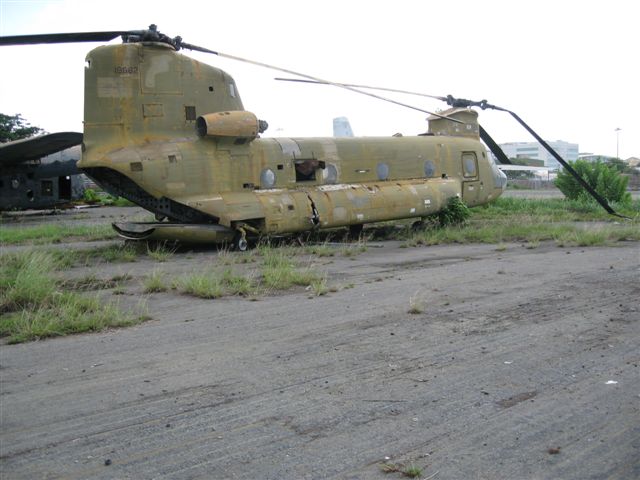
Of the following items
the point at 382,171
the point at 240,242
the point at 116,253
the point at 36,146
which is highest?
the point at 36,146

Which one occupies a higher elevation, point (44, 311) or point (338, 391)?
point (44, 311)

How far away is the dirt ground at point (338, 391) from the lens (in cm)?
423

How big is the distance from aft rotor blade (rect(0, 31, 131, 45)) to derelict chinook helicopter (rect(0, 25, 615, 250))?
5 centimetres

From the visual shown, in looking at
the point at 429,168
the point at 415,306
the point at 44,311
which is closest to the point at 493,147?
the point at 429,168

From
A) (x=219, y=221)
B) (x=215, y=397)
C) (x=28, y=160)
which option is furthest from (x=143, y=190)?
(x=28, y=160)

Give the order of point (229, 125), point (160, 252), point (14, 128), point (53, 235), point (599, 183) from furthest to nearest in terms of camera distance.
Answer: point (14, 128), point (599, 183), point (53, 235), point (229, 125), point (160, 252)

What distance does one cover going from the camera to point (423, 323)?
7.59 meters

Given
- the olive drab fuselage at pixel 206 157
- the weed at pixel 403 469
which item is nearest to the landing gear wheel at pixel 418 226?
the olive drab fuselage at pixel 206 157

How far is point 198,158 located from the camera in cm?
1536

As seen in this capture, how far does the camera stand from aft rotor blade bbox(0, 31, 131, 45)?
1080cm

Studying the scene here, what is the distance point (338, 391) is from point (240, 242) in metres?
10.2

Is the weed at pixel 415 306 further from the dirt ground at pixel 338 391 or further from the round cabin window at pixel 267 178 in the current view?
the round cabin window at pixel 267 178

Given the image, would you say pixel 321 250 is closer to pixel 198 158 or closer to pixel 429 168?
pixel 198 158

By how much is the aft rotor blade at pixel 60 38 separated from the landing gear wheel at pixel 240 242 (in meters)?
5.06
